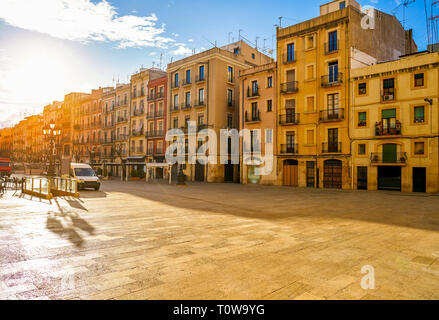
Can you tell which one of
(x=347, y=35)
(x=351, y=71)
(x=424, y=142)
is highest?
(x=347, y=35)

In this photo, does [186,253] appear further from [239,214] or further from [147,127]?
[147,127]

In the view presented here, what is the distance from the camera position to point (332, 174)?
2681 cm

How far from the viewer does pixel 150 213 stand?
34.2ft

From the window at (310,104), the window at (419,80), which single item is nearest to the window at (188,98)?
the window at (310,104)

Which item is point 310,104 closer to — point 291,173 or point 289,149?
point 289,149

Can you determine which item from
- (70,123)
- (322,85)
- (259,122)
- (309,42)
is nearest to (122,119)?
(70,123)

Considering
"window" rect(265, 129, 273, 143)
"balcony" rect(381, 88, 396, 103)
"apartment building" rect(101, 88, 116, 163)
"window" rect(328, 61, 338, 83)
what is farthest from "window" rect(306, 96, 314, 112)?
"apartment building" rect(101, 88, 116, 163)

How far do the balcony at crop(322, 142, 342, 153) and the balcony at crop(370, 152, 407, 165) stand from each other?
2.74 metres

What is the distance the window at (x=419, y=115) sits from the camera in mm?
22391

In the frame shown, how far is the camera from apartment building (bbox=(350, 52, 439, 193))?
72.0 feet

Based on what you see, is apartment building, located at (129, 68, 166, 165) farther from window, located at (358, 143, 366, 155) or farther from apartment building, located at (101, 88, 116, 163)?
window, located at (358, 143, 366, 155)

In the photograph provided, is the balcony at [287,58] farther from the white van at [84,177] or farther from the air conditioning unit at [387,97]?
the white van at [84,177]

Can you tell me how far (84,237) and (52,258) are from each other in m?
1.54
